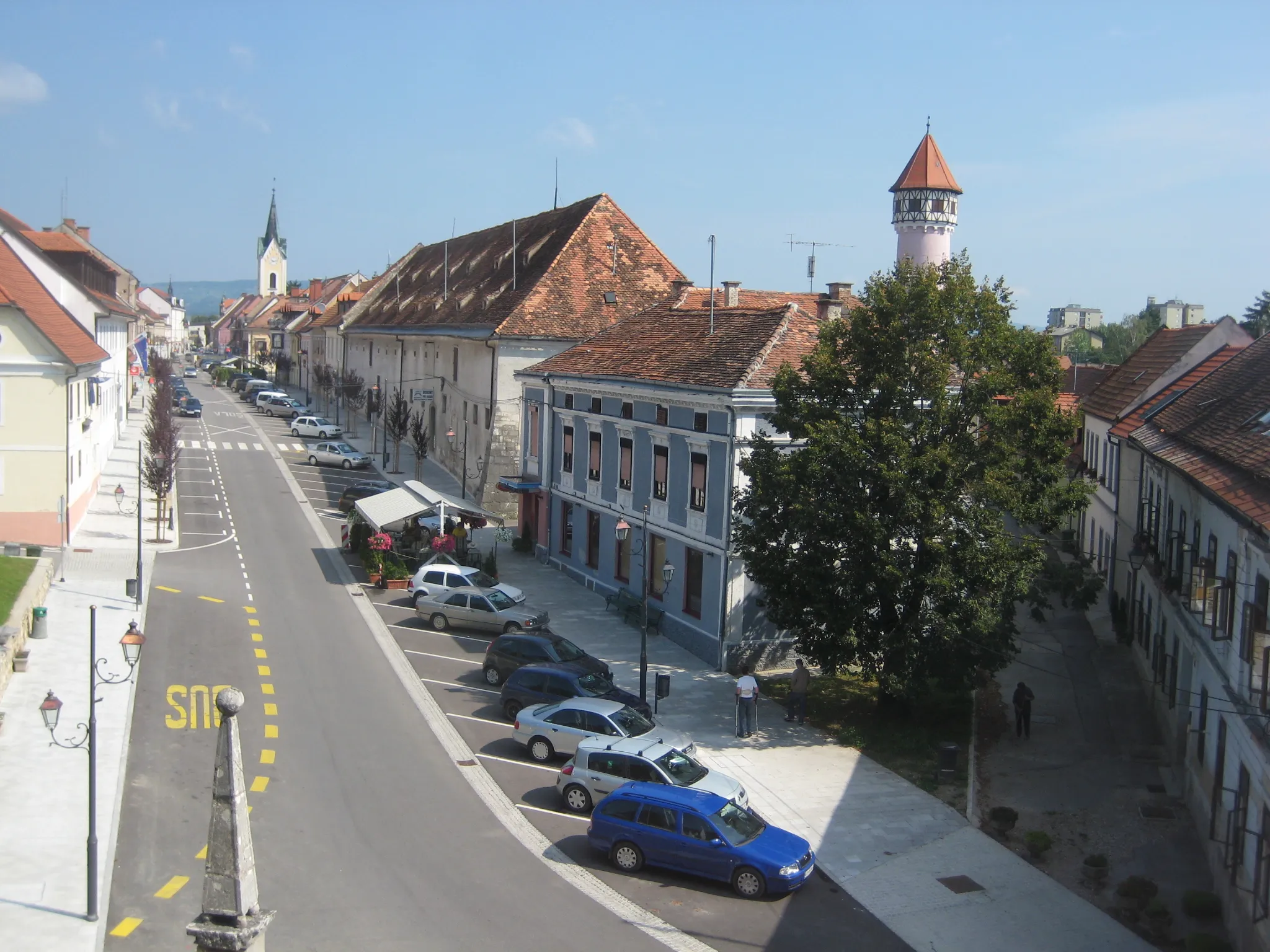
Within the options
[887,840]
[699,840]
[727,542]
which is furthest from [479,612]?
[699,840]

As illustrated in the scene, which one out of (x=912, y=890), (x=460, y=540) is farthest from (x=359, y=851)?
(x=460, y=540)

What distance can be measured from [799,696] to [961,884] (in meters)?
8.07

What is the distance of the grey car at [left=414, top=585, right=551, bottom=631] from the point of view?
107 feet

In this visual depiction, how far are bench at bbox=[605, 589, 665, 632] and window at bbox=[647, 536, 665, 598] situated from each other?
1.61 ft

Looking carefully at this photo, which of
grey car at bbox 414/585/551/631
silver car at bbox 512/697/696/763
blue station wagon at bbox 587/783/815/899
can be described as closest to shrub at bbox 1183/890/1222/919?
blue station wagon at bbox 587/783/815/899

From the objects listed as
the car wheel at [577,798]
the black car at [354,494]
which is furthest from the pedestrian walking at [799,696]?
the black car at [354,494]

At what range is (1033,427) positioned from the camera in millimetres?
25125

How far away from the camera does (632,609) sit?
1334 inches

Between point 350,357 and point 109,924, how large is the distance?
75662 millimetres

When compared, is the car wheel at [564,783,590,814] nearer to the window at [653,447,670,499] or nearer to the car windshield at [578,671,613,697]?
the car windshield at [578,671,613,697]

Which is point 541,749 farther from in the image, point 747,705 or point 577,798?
point 747,705

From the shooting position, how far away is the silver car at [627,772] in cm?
2025

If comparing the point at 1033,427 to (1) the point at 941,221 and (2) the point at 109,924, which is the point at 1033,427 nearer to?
(2) the point at 109,924

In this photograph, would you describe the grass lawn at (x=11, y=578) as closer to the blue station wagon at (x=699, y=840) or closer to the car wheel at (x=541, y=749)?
the car wheel at (x=541, y=749)
